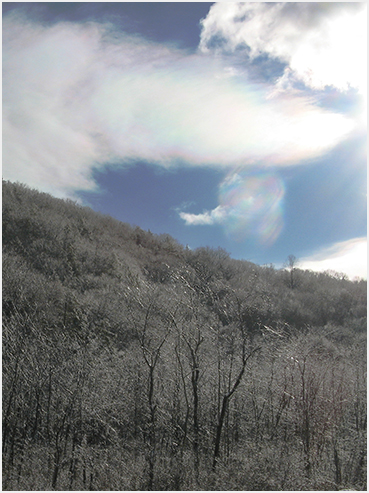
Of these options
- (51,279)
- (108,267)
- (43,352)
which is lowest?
(43,352)

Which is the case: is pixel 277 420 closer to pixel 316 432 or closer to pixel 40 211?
pixel 316 432

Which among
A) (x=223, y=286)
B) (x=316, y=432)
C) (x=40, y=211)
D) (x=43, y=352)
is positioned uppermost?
(x=40, y=211)

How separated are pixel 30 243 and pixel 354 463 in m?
22.0

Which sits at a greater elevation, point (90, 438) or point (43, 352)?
point (43, 352)

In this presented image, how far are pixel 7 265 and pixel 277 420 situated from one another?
16.6 m

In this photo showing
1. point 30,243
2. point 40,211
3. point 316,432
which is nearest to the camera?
point 316,432

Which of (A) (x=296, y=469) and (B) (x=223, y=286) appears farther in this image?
(B) (x=223, y=286)

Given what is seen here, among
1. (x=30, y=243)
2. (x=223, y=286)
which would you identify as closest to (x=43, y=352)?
(x=223, y=286)

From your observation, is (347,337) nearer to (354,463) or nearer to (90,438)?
(354,463)

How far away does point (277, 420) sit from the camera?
9.30 metres

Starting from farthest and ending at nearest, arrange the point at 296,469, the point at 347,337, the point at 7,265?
the point at 347,337
the point at 7,265
the point at 296,469

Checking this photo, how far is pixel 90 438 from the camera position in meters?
8.91

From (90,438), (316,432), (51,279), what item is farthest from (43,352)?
(51,279)

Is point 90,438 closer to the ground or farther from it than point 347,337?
closer to the ground
